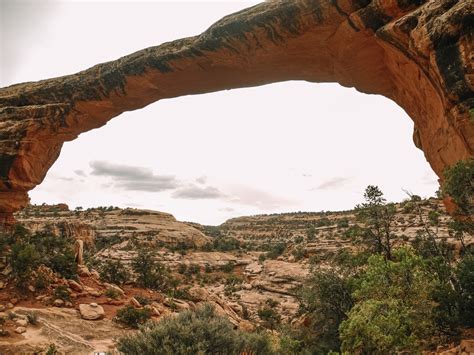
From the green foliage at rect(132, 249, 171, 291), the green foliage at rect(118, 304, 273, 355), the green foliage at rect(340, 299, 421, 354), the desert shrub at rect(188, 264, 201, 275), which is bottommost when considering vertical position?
the green foliage at rect(118, 304, 273, 355)

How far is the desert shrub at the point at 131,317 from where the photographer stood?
422 inches

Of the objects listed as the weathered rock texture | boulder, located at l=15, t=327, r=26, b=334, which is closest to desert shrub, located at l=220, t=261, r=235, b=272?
the weathered rock texture

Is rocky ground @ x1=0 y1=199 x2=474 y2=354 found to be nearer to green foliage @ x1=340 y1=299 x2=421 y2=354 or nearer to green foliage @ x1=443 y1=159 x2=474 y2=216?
green foliage @ x1=340 y1=299 x2=421 y2=354

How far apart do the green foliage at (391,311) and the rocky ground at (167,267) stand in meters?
1.02

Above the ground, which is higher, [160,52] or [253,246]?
Result: [160,52]

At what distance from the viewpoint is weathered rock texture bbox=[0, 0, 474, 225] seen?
718 cm

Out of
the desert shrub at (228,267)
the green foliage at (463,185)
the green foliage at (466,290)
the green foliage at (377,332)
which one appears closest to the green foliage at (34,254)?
the green foliage at (377,332)

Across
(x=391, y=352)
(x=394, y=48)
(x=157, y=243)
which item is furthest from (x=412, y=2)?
(x=157, y=243)

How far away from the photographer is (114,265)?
17219 millimetres

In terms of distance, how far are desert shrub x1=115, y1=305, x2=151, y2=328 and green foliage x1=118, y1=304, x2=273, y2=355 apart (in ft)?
14.0

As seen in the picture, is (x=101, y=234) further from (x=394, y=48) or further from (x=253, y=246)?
(x=394, y=48)

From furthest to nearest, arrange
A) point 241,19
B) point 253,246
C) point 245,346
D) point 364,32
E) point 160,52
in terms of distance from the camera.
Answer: point 253,246 < point 160,52 < point 241,19 < point 364,32 < point 245,346

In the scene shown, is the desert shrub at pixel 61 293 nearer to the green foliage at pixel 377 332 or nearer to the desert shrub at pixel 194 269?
the green foliage at pixel 377 332

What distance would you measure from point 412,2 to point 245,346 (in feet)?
31.1
